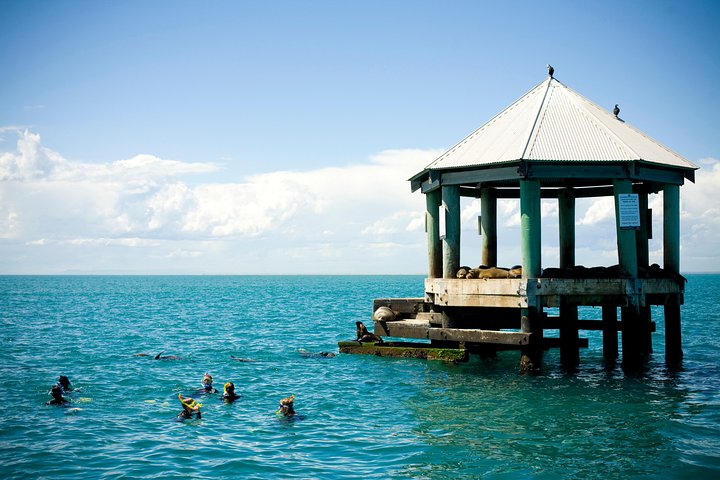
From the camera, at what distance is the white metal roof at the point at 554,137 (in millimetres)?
25641

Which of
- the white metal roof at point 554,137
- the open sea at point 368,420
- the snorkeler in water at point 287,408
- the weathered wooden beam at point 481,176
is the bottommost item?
the open sea at point 368,420

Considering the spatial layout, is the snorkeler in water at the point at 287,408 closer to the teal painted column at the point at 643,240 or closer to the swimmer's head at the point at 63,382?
the swimmer's head at the point at 63,382

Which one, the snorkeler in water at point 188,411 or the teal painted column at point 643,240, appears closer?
the snorkeler in water at point 188,411

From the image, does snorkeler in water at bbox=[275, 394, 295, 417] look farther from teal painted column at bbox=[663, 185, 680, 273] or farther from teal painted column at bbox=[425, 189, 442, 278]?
teal painted column at bbox=[663, 185, 680, 273]

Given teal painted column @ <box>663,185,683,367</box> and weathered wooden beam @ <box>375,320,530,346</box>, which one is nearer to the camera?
weathered wooden beam @ <box>375,320,530,346</box>

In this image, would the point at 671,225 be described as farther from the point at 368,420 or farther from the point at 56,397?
the point at 56,397

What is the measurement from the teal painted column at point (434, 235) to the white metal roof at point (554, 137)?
65.0 inches

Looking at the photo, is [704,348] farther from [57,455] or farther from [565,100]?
[57,455]

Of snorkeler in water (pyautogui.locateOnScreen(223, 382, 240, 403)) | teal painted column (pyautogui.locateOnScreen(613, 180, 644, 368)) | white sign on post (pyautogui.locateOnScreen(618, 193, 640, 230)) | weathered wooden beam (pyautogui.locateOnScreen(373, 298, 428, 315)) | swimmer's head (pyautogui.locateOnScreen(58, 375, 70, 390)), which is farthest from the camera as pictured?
weathered wooden beam (pyautogui.locateOnScreen(373, 298, 428, 315))

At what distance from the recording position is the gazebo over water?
24891mm

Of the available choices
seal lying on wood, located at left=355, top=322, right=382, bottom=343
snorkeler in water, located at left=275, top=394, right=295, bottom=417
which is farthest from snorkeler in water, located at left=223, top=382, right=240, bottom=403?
seal lying on wood, located at left=355, top=322, right=382, bottom=343

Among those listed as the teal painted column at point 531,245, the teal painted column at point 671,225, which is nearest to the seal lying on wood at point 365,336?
the teal painted column at point 531,245

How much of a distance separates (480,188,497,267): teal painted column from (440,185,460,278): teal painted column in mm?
5906

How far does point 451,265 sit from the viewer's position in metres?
27.9
